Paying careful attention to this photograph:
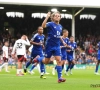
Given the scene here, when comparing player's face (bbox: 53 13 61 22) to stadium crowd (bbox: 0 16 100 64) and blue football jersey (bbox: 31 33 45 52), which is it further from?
stadium crowd (bbox: 0 16 100 64)

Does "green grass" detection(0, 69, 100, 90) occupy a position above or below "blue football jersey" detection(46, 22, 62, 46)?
below

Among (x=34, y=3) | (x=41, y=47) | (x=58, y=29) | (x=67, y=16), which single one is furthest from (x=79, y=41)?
(x=58, y=29)

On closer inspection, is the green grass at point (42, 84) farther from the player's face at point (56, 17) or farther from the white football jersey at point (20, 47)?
the white football jersey at point (20, 47)

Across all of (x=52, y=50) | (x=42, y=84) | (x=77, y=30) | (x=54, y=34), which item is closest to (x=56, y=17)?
(x=54, y=34)

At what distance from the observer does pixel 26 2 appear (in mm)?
34562

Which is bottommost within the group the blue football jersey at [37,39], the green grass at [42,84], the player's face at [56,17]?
the green grass at [42,84]

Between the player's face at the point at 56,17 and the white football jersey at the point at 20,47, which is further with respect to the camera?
the white football jersey at the point at 20,47

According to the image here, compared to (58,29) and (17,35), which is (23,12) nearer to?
(17,35)

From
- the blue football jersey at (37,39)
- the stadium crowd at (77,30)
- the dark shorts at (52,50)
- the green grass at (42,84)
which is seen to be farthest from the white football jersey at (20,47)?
the stadium crowd at (77,30)

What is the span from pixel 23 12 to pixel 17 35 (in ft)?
14.8

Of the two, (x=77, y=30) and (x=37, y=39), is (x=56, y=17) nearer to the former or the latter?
(x=37, y=39)

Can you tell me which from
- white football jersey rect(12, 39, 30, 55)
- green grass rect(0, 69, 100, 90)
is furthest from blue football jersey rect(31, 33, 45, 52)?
green grass rect(0, 69, 100, 90)

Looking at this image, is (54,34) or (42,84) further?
(54,34)

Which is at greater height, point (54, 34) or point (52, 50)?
point (54, 34)
